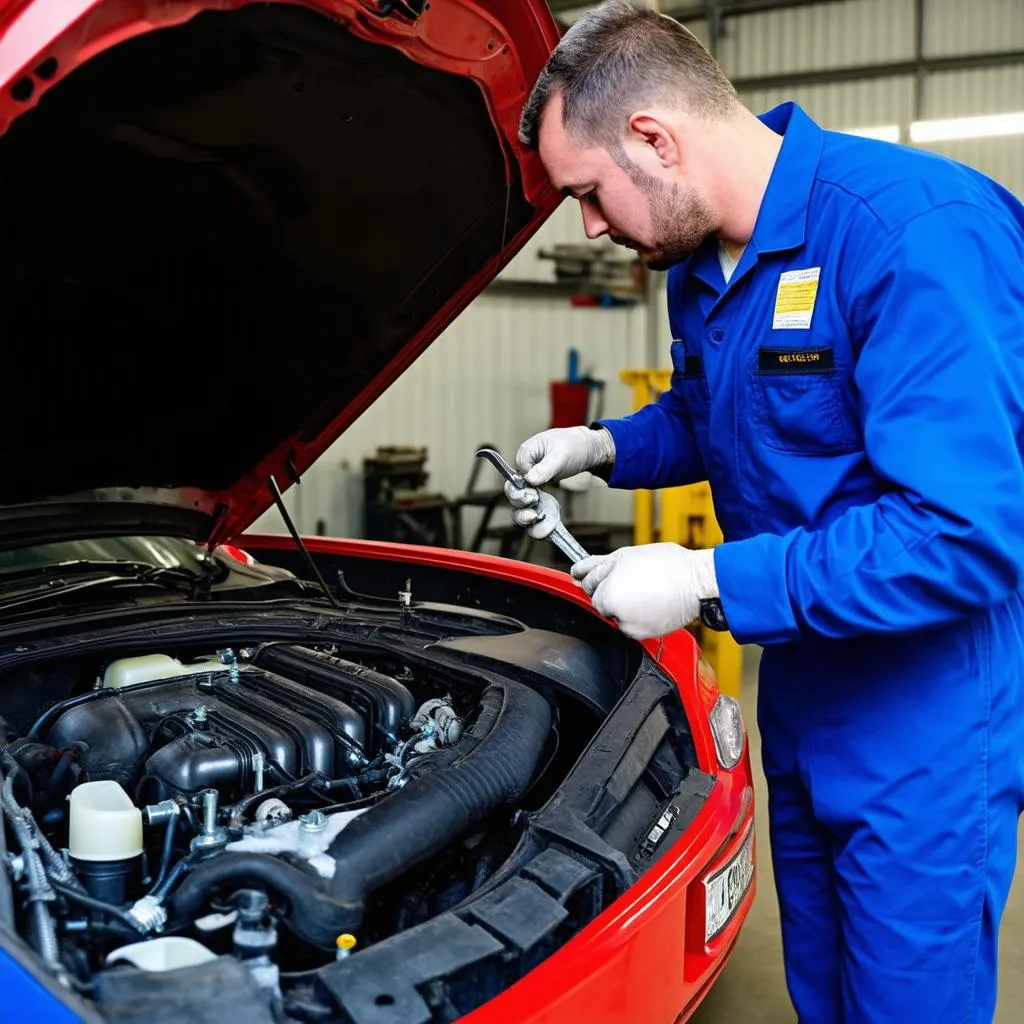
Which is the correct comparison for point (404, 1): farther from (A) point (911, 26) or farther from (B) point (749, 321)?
(A) point (911, 26)

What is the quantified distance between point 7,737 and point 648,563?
0.95m

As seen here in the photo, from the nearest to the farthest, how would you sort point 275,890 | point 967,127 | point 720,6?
→ point 275,890
point 967,127
point 720,6

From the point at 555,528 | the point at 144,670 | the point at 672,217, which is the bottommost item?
the point at 144,670

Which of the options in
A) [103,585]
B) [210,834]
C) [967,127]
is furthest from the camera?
[967,127]

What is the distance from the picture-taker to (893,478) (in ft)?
3.89

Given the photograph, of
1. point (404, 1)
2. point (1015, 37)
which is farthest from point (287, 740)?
point (1015, 37)

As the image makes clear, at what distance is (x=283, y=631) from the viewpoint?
189cm

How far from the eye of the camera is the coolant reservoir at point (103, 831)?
1185 mm

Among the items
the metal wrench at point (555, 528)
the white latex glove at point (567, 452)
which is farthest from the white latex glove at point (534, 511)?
the white latex glove at point (567, 452)

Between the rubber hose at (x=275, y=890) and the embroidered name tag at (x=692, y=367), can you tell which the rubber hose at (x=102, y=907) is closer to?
the rubber hose at (x=275, y=890)

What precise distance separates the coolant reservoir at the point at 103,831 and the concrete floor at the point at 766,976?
4.80 feet

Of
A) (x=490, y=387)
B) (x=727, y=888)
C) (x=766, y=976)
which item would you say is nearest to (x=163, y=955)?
(x=727, y=888)

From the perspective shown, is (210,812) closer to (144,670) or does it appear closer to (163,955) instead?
(163,955)

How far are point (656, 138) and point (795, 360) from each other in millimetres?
341
